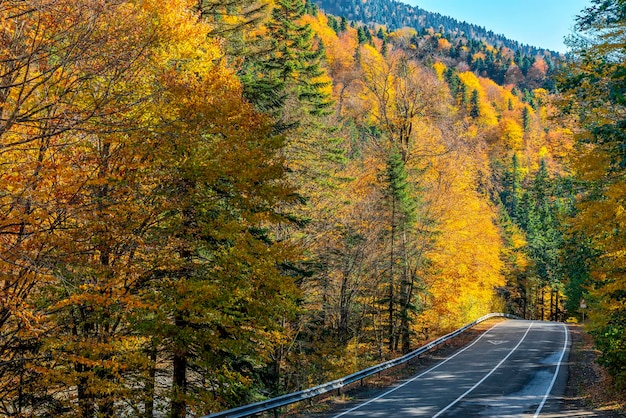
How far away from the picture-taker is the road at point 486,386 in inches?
559

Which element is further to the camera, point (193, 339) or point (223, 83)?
point (223, 83)

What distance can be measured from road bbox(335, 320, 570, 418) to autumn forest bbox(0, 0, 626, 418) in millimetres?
2950

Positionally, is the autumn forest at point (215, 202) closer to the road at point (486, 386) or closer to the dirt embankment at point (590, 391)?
the dirt embankment at point (590, 391)

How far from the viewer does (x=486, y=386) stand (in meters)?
18.0

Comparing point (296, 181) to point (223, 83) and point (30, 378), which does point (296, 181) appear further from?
point (30, 378)

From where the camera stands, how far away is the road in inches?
559

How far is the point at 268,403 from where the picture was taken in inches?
484

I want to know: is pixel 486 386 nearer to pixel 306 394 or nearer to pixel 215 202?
pixel 306 394

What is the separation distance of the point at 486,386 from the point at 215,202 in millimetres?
12372

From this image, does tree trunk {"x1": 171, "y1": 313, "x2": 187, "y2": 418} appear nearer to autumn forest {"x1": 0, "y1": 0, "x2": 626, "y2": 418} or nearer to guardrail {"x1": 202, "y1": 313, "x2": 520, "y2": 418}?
autumn forest {"x1": 0, "y1": 0, "x2": 626, "y2": 418}

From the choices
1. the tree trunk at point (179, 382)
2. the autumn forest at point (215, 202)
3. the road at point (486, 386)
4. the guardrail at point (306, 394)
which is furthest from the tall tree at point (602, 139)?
the tree trunk at point (179, 382)

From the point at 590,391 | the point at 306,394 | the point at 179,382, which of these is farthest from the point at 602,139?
the point at 179,382

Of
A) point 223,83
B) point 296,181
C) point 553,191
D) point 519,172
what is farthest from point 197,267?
point 519,172

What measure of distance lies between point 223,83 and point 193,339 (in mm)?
6590
